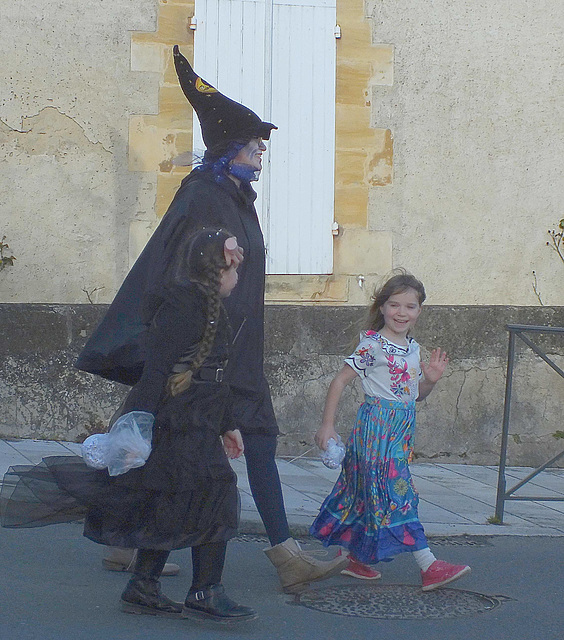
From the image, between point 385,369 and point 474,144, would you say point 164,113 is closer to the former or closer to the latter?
point 474,144

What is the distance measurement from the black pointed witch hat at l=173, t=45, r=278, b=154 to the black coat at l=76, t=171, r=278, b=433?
0.15m

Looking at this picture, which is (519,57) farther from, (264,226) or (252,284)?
(252,284)

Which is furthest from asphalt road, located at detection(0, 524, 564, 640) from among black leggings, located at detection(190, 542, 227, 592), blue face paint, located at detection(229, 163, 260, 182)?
blue face paint, located at detection(229, 163, 260, 182)

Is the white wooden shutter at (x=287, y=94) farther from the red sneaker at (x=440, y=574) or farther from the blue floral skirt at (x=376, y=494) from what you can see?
the red sneaker at (x=440, y=574)

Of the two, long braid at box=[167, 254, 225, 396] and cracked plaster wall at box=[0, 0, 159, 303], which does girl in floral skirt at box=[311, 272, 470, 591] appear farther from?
cracked plaster wall at box=[0, 0, 159, 303]

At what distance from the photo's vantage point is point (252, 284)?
3.91m

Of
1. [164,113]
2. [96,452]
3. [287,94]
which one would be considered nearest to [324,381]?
[287,94]

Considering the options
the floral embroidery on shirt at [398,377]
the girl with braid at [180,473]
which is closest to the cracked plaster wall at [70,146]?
the floral embroidery on shirt at [398,377]

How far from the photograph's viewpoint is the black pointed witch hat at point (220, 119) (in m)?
3.95

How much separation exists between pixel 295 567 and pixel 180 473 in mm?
752

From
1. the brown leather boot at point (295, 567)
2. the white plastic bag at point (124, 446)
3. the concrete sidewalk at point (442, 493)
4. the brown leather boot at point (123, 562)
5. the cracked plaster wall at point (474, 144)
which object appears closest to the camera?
the white plastic bag at point (124, 446)

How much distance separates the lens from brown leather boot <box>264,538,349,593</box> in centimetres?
390

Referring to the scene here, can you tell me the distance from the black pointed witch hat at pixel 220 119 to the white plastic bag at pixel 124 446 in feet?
3.93

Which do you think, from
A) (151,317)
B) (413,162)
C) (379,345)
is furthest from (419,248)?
(151,317)
